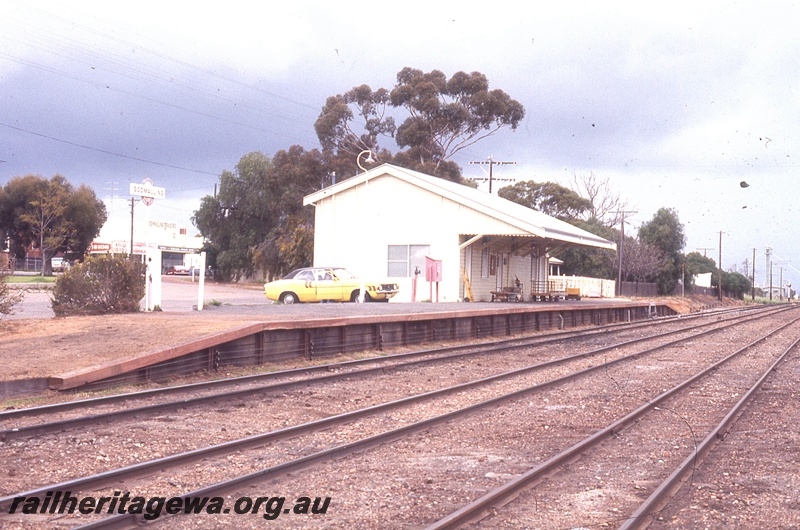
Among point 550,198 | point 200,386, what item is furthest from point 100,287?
point 550,198

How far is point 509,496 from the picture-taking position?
599cm

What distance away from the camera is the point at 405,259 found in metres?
32.5

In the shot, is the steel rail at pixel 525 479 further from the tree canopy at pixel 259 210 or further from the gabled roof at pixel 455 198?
the tree canopy at pixel 259 210

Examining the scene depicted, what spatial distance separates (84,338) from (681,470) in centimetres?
990

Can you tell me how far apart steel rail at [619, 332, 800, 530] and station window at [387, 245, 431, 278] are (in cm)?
2106

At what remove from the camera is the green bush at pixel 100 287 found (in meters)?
17.0

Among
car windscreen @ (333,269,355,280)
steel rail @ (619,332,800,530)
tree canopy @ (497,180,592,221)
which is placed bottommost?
steel rail @ (619,332,800,530)

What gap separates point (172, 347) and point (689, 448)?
24.6ft

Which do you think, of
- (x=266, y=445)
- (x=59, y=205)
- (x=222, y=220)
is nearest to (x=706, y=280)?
(x=222, y=220)

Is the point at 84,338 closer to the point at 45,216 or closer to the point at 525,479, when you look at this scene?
the point at 525,479

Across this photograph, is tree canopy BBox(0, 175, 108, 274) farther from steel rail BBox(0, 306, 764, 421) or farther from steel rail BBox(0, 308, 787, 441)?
steel rail BBox(0, 308, 787, 441)

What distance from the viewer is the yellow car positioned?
27.4 metres

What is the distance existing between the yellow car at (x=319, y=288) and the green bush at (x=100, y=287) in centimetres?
930

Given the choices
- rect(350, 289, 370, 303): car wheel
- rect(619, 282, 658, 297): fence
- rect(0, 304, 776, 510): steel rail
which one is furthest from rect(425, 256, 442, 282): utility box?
rect(619, 282, 658, 297): fence
